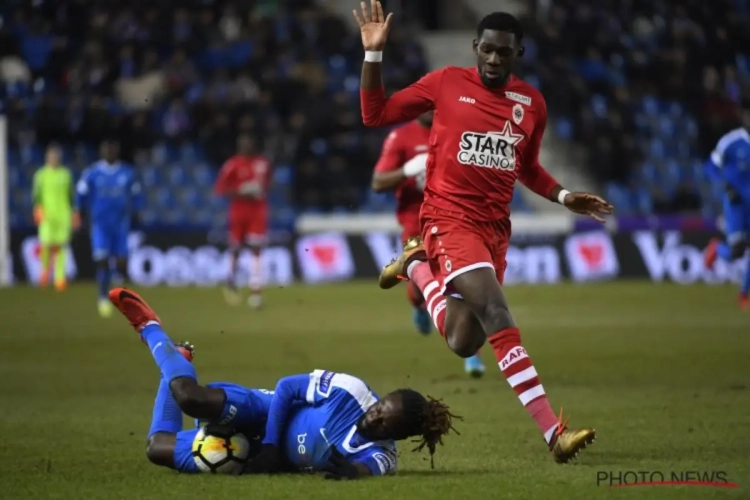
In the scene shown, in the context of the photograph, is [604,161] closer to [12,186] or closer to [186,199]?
[186,199]

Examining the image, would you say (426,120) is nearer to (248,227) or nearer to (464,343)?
(464,343)

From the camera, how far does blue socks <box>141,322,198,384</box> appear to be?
7336 millimetres

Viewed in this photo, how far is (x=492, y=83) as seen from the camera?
320 inches

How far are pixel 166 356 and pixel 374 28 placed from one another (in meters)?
2.20

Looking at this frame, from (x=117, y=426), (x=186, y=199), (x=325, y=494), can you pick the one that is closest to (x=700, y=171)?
(x=186, y=199)

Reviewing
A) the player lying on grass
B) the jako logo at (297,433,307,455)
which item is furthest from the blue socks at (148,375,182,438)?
the jako logo at (297,433,307,455)

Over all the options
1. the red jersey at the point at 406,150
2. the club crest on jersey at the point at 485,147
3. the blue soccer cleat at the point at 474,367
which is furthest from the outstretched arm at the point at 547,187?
the blue soccer cleat at the point at 474,367

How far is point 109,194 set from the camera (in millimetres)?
20734

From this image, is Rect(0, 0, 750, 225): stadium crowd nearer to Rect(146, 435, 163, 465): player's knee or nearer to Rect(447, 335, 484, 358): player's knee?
Rect(447, 335, 484, 358): player's knee

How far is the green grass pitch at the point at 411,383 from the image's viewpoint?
23.2ft

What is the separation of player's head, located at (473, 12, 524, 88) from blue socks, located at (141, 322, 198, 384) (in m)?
2.46

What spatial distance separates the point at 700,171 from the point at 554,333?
1199cm

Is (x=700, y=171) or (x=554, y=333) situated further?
(x=700, y=171)

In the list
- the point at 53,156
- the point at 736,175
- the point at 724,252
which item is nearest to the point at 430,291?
the point at 736,175
